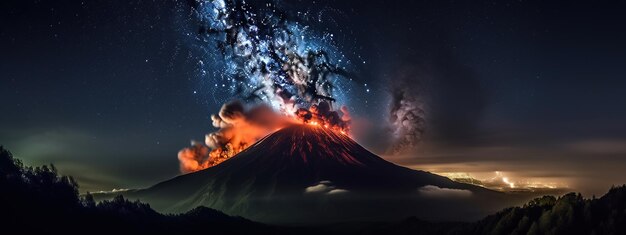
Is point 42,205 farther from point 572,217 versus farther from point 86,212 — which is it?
point 572,217

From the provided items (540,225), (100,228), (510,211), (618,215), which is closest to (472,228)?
(510,211)

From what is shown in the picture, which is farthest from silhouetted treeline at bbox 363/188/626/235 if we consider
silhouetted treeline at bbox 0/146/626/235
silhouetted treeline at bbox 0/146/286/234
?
silhouetted treeline at bbox 0/146/286/234

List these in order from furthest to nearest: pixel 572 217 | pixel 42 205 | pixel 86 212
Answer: pixel 86 212
pixel 42 205
pixel 572 217

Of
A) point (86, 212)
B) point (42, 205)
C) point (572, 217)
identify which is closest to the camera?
point (572, 217)

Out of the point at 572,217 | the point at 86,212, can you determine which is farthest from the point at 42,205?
the point at 572,217

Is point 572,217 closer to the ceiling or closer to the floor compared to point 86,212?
closer to the floor

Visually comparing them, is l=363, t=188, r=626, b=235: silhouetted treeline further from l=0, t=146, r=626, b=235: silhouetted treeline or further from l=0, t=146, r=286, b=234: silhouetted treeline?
l=0, t=146, r=286, b=234: silhouetted treeline

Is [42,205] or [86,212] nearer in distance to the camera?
[42,205]

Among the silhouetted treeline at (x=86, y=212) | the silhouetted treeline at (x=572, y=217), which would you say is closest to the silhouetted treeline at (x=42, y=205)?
the silhouetted treeline at (x=86, y=212)

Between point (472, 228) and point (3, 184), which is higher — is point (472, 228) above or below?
below

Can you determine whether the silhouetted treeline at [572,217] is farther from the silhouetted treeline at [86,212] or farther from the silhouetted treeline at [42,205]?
the silhouetted treeline at [42,205]

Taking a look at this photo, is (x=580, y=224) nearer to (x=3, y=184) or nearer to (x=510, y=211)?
(x=510, y=211)
